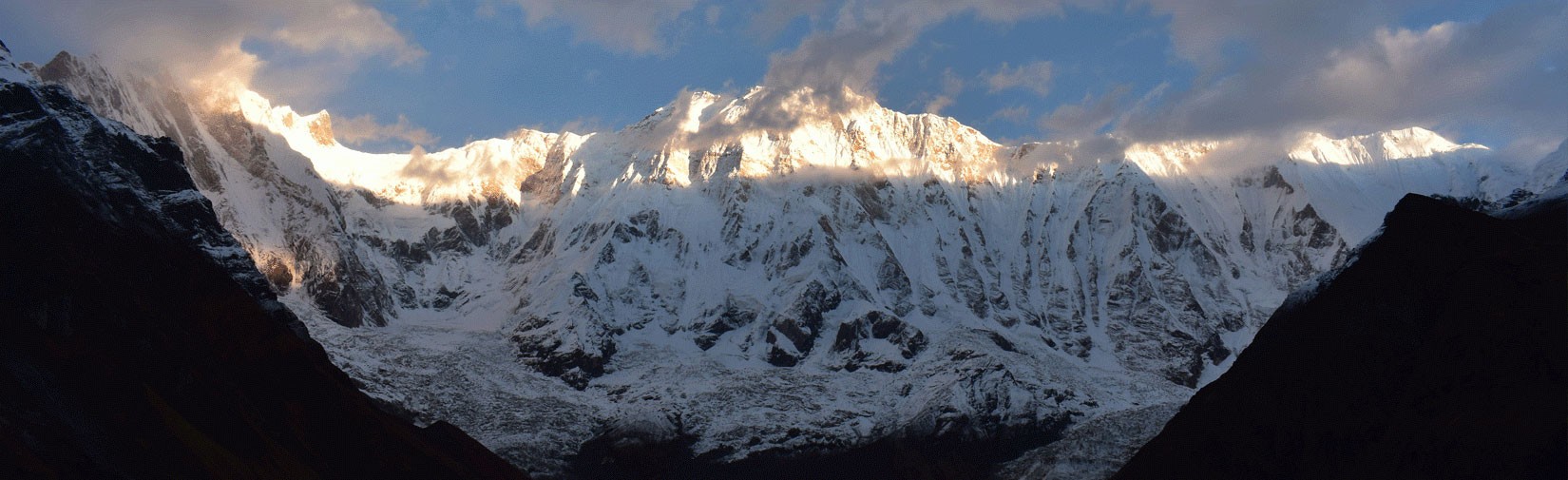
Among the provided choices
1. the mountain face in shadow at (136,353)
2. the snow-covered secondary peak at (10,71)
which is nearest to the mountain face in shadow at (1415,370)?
the mountain face in shadow at (136,353)

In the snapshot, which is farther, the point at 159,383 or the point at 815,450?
the point at 815,450

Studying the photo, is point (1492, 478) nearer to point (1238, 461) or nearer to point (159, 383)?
→ point (1238, 461)

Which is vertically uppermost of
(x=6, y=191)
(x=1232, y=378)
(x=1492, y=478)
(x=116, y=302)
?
(x=6, y=191)

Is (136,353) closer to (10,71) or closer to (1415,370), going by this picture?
(10,71)

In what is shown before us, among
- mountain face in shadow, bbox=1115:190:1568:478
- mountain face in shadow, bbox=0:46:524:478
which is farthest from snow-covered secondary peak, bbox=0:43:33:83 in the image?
mountain face in shadow, bbox=1115:190:1568:478

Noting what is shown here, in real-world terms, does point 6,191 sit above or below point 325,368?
above

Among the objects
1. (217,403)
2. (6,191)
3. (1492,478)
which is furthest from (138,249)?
(1492,478)

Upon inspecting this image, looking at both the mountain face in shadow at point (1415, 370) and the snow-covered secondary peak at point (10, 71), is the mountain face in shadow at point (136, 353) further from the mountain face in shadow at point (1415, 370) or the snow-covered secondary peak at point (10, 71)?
the mountain face in shadow at point (1415, 370)
